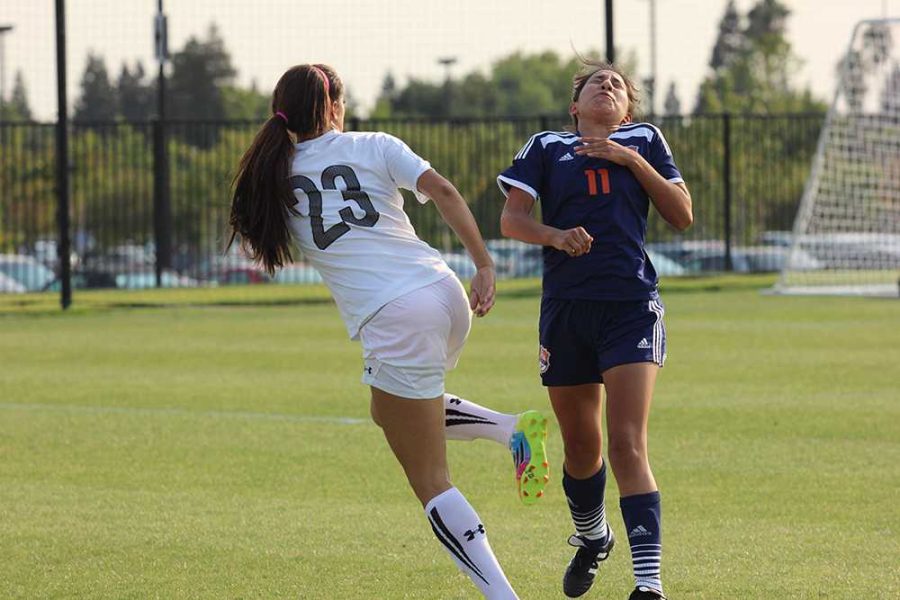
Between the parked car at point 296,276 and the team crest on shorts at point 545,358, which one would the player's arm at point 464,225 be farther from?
the parked car at point 296,276

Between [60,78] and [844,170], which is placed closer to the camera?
[60,78]

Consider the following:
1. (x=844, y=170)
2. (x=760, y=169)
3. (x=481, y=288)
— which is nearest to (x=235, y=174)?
(x=481, y=288)

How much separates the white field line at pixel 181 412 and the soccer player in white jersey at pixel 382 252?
18.8 ft

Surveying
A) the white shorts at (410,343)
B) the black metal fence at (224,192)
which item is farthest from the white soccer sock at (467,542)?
the black metal fence at (224,192)

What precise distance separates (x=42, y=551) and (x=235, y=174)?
2.29m

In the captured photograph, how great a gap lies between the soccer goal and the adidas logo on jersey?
65.2 feet

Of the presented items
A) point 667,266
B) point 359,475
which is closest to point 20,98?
point 667,266

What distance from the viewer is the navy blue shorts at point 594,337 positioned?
20.5 ft

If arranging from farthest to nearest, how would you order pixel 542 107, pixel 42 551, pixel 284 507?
1. pixel 542 107
2. pixel 284 507
3. pixel 42 551

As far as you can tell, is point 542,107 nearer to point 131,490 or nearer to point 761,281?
point 761,281

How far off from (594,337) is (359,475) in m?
3.43

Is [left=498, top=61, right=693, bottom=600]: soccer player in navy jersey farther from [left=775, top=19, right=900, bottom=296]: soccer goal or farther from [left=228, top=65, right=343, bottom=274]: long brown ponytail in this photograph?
[left=775, top=19, right=900, bottom=296]: soccer goal

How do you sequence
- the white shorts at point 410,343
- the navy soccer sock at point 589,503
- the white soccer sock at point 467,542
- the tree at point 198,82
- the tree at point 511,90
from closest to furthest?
the white soccer sock at point 467,542 → the white shorts at point 410,343 → the navy soccer sock at point 589,503 → the tree at point 198,82 → the tree at point 511,90

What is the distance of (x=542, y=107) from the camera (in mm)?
127000
